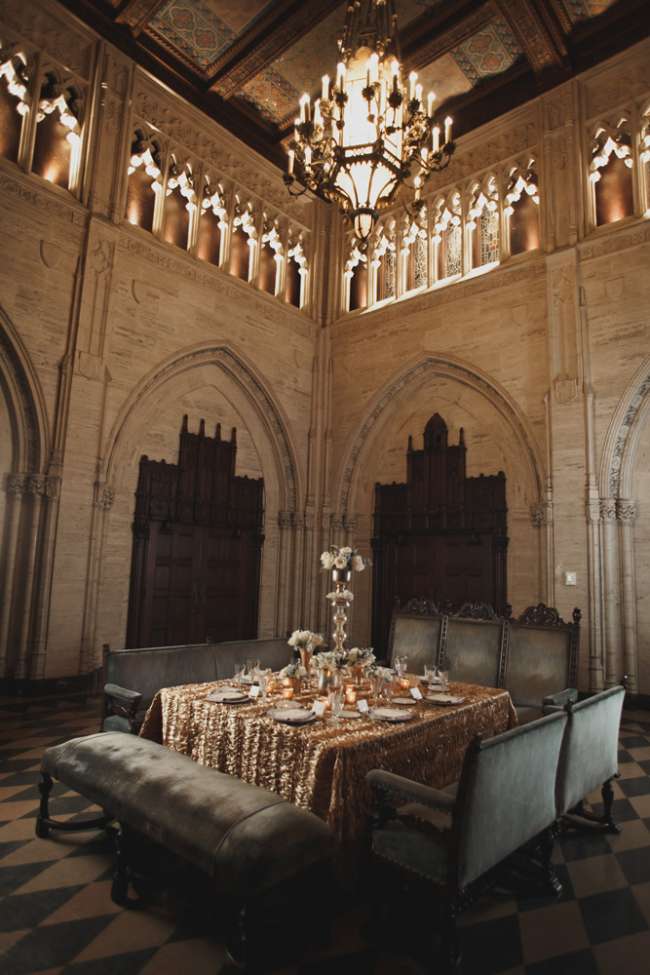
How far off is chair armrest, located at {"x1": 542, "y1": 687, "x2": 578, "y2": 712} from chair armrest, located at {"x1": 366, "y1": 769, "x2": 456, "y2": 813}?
1.73 m

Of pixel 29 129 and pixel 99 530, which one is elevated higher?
pixel 29 129

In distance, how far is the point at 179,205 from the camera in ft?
30.0

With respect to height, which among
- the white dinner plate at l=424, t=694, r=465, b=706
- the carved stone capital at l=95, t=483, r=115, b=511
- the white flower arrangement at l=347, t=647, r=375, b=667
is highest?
the carved stone capital at l=95, t=483, r=115, b=511

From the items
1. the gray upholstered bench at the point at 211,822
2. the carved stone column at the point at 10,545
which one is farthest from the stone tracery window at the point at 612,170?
the gray upholstered bench at the point at 211,822

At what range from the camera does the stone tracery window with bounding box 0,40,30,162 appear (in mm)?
7332

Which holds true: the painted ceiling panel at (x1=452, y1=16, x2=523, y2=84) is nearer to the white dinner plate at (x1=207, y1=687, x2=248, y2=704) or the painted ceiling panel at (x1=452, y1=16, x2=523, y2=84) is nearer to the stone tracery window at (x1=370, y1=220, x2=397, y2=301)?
the stone tracery window at (x1=370, y1=220, x2=397, y2=301)

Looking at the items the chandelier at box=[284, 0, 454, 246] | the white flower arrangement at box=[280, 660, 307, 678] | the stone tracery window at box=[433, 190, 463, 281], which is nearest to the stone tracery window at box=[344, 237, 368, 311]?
the stone tracery window at box=[433, 190, 463, 281]

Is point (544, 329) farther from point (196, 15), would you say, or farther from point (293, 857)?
point (293, 857)

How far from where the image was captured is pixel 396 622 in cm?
629

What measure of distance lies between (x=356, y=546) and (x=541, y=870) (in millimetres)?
7333

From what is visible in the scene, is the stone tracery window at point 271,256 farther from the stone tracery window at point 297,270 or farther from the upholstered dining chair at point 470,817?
the upholstered dining chair at point 470,817

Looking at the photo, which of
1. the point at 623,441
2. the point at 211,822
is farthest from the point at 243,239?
the point at 211,822

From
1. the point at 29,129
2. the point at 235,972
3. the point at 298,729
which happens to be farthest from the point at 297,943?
the point at 29,129

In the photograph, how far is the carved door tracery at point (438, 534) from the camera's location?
8742mm
